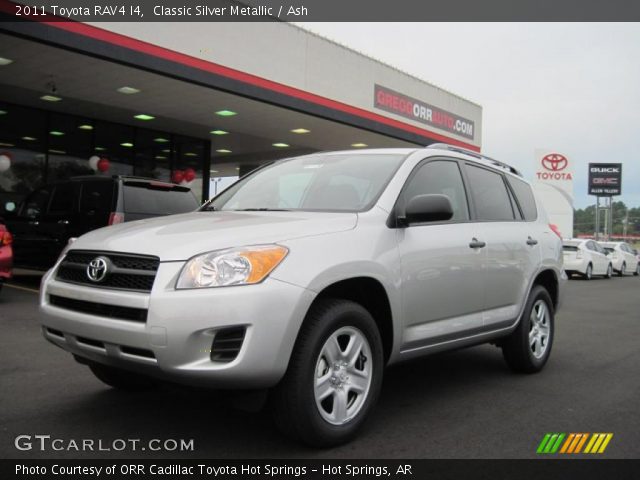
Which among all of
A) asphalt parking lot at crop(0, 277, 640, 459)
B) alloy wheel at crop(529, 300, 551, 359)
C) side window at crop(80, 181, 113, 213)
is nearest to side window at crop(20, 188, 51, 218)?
side window at crop(80, 181, 113, 213)

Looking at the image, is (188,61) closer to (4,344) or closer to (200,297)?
(4,344)

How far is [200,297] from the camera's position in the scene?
301cm

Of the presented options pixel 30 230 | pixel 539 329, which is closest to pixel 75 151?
pixel 30 230

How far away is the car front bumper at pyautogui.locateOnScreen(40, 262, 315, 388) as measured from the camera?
9.80ft

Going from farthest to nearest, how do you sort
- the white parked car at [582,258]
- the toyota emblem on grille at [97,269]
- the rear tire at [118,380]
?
the white parked car at [582,258]
the rear tire at [118,380]
the toyota emblem on grille at [97,269]

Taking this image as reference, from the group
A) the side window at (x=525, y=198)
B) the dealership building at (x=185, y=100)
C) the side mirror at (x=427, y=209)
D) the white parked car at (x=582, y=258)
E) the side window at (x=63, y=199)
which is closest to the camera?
the side mirror at (x=427, y=209)

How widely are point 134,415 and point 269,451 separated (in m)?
1.09

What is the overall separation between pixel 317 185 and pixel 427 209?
2.99ft

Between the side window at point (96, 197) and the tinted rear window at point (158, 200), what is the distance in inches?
11.9

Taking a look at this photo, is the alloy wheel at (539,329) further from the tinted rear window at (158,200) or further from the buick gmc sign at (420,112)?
the buick gmc sign at (420,112)

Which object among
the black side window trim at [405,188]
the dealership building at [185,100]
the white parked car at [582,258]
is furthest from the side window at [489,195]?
the white parked car at [582,258]

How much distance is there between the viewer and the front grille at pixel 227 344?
3.03 m

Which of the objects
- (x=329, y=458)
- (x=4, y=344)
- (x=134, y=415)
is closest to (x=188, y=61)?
(x=4, y=344)

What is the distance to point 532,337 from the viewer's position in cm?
553
